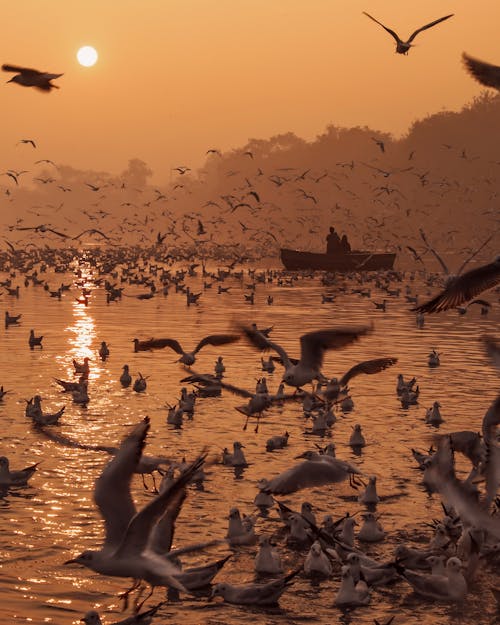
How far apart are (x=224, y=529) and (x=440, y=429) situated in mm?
7957

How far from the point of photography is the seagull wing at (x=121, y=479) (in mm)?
9703

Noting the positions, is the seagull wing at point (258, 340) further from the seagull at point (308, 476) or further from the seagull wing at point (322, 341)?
the seagull at point (308, 476)

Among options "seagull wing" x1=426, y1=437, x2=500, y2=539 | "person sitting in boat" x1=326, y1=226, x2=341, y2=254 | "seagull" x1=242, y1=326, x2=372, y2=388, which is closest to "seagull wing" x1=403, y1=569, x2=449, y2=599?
"seagull wing" x1=426, y1=437, x2=500, y2=539

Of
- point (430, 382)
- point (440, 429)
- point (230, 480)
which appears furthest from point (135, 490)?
point (430, 382)

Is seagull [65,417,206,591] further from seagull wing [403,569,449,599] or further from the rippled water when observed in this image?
seagull wing [403,569,449,599]

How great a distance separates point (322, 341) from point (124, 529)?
24.9 ft

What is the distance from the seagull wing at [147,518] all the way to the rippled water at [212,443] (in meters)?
2.25

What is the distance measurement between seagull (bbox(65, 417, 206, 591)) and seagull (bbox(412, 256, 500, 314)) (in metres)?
6.07

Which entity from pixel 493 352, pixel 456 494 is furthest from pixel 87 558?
pixel 493 352

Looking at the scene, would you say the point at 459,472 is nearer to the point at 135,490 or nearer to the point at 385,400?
the point at 135,490

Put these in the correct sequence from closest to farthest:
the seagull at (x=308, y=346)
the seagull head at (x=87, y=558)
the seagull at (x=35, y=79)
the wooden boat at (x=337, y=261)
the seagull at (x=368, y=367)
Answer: the seagull head at (x=87, y=558) < the seagull at (x=308, y=346) < the seagull at (x=368, y=367) < the seagull at (x=35, y=79) < the wooden boat at (x=337, y=261)

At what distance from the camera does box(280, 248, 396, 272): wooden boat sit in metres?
70.2

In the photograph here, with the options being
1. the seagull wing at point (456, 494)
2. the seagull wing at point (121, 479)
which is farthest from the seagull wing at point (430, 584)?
the seagull wing at point (121, 479)

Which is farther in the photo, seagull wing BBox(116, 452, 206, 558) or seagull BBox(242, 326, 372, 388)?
seagull BBox(242, 326, 372, 388)
